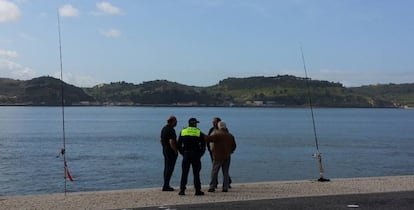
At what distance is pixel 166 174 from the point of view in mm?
14156

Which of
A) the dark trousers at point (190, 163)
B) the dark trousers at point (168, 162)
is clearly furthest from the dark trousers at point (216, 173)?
the dark trousers at point (168, 162)

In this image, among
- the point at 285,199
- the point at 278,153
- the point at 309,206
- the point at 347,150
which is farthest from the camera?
the point at 347,150

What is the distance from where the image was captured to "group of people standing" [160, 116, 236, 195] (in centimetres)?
1352

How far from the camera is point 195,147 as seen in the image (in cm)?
1354

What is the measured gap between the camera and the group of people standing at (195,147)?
1352 centimetres

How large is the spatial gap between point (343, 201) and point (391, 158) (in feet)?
112

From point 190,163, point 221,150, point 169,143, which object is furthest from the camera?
point 221,150

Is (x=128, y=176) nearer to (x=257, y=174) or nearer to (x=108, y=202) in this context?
(x=257, y=174)

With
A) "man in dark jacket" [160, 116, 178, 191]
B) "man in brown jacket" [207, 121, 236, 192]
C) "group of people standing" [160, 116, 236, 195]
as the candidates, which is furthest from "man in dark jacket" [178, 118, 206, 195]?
"man in brown jacket" [207, 121, 236, 192]

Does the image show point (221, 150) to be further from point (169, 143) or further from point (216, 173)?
point (169, 143)

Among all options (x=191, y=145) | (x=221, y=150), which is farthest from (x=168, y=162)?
(x=221, y=150)

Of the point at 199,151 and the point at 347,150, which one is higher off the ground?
the point at 199,151

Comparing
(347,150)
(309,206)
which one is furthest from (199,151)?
(347,150)

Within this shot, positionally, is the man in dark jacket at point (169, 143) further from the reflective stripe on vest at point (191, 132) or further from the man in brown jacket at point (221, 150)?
the man in brown jacket at point (221, 150)
